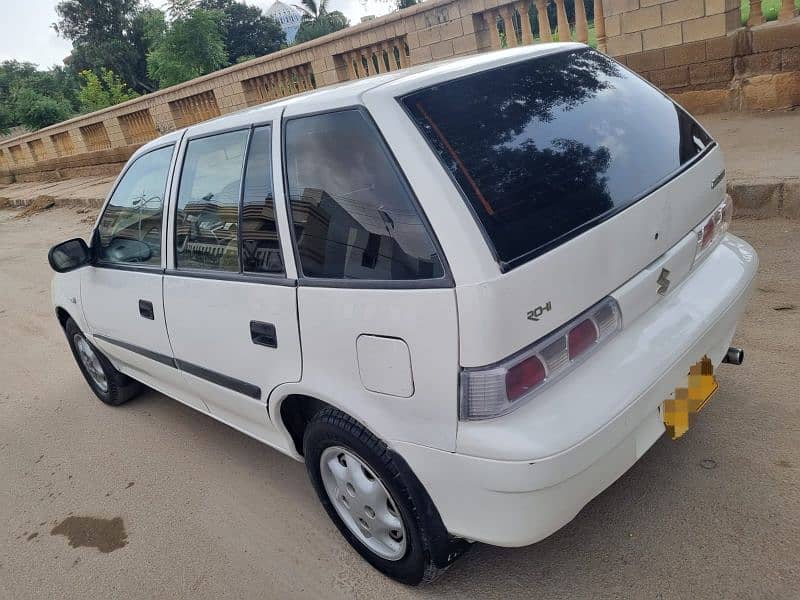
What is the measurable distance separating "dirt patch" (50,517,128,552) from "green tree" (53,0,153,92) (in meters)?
52.0

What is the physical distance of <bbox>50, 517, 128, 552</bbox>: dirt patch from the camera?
283cm

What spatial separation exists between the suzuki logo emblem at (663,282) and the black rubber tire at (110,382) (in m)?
3.29

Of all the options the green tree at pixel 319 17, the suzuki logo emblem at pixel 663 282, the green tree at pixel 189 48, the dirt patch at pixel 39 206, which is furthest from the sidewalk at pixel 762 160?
the green tree at pixel 319 17

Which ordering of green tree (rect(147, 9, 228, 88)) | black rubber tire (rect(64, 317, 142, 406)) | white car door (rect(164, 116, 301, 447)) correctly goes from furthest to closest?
green tree (rect(147, 9, 228, 88)), black rubber tire (rect(64, 317, 142, 406)), white car door (rect(164, 116, 301, 447))

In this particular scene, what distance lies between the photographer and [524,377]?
1.76 metres

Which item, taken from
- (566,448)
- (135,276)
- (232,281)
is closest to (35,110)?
(135,276)

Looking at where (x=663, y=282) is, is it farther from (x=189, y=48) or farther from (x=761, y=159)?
(x=189, y=48)

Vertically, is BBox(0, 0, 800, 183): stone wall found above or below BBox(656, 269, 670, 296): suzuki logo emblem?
above

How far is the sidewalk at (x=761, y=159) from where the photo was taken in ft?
15.1

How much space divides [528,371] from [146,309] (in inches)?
82.0

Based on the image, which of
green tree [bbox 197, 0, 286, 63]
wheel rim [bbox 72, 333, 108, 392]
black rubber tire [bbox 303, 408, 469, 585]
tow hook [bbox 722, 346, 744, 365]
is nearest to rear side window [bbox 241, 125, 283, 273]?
black rubber tire [bbox 303, 408, 469, 585]

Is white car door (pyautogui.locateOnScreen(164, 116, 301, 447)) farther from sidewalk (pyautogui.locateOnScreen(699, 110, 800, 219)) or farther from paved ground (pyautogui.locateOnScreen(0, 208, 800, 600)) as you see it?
sidewalk (pyautogui.locateOnScreen(699, 110, 800, 219))

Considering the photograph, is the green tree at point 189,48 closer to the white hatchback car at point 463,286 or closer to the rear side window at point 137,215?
the rear side window at point 137,215

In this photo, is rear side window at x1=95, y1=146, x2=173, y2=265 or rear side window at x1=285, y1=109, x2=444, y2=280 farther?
rear side window at x1=95, y1=146, x2=173, y2=265
